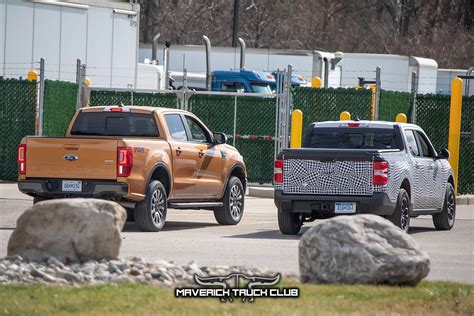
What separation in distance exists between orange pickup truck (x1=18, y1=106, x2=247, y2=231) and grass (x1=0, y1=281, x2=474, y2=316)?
267 inches

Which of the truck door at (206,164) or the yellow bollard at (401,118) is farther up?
the yellow bollard at (401,118)

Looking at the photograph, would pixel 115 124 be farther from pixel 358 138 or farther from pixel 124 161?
pixel 358 138

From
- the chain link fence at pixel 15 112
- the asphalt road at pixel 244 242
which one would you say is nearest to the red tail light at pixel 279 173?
the asphalt road at pixel 244 242

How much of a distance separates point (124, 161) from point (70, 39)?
18166 millimetres

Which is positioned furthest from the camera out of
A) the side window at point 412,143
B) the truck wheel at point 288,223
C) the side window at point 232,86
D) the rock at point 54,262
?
the side window at point 232,86

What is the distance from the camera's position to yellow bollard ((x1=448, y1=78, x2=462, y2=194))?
1031 inches

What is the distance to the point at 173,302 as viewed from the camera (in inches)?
395

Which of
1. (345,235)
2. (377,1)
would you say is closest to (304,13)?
(377,1)

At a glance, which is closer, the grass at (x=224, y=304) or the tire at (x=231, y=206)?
the grass at (x=224, y=304)

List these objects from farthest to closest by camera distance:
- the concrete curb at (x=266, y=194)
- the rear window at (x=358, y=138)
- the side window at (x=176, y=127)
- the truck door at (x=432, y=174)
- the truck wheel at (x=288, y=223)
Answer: the concrete curb at (x=266, y=194)
the truck door at (x=432, y=174)
the side window at (x=176, y=127)
the rear window at (x=358, y=138)
the truck wheel at (x=288, y=223)

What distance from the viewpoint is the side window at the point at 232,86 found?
1558 inches

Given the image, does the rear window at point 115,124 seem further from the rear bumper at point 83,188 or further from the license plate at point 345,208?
the license plate at point 345,208

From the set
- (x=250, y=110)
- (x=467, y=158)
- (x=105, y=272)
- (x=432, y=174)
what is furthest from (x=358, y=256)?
(x=250, y=110)

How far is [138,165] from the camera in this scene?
698 inches
